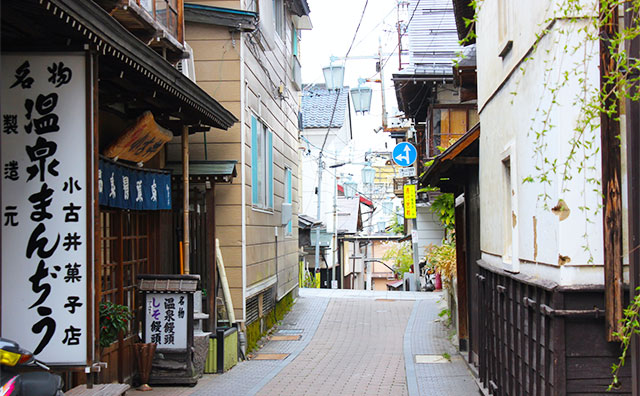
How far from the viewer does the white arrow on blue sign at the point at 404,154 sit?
73.2ft

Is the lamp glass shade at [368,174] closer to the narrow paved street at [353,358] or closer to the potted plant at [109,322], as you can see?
the narrow paved street at [353,358]

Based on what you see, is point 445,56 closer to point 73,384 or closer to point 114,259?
point 114,259

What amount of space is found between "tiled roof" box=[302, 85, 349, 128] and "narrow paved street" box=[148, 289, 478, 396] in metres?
19.1

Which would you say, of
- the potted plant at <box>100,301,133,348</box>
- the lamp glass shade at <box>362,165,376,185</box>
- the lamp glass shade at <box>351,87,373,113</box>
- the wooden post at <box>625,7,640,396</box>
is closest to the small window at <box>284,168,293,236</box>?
the lamp glass shade at <box>351,87,373,113</box>

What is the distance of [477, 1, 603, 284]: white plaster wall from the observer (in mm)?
6191

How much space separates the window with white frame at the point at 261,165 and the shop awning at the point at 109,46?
15.2 ft

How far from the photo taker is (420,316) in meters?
20.8

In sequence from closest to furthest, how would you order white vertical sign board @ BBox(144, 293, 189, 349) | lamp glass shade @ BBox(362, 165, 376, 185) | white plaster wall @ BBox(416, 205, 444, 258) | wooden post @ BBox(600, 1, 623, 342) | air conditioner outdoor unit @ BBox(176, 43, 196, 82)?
wooden post @ BBox(600, 1, 623, 342)
white vertical sign board @ BBox(144, 293, 189, 349)
air conditioner outdoor unit @ BBox(176, 43, 196, 82)
white plaster wall @ BBox(416, 205, 444, 258)
lamp glass shade @ BBox(362, 165, 376, 185)

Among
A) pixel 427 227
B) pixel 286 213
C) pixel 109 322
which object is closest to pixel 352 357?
pixel 286 213

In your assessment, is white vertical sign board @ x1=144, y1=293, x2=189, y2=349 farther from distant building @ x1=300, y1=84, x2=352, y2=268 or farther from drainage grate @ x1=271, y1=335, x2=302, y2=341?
distant building @ x1=300, y1=84, x2=352, y2=268

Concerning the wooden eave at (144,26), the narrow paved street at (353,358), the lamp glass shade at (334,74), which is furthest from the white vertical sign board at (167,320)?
the lamp glass shade at (334,74)

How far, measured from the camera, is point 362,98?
24.9 m

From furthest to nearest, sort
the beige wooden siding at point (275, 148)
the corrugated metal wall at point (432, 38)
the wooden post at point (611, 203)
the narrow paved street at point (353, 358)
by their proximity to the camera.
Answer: the corrugated metal wall at point (432, 38) → the beige wooden siding at point (275, 148) → the narrow paved street at point (353, 358) → the wooden post at point (611, 203)

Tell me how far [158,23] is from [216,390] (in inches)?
238
